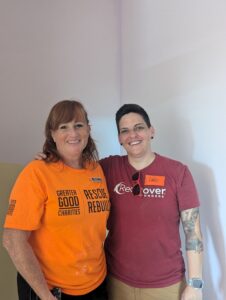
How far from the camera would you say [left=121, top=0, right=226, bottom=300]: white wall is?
164 centimetres

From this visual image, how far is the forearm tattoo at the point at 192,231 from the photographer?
148cm

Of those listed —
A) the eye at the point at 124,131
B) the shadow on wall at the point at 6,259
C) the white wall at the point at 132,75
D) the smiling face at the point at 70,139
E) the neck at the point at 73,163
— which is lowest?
the shadow on wall at the point at 6,259

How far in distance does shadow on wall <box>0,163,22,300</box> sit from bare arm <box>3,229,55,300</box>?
0.45 m

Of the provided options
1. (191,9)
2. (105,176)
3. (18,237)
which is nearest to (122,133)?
(105,176)

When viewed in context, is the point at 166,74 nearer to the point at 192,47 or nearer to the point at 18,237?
the point at 192,47

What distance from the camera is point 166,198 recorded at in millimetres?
1511

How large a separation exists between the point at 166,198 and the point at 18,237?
667mm

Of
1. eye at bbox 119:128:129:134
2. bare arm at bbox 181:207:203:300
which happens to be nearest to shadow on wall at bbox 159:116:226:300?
bare arm at bbox 181:207:203:300

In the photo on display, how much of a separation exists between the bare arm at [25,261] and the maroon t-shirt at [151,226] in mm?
417

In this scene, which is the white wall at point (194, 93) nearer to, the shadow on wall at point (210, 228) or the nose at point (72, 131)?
the shadow on wall at point (210, 228)

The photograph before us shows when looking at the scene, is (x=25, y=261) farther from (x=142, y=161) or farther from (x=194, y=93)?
(x=194, y=93)

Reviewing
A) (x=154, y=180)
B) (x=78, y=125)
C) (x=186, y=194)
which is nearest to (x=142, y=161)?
(x=154, y=180)

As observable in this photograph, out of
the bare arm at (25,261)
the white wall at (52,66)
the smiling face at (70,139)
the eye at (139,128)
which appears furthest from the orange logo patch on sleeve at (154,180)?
the white wall at (52,66)

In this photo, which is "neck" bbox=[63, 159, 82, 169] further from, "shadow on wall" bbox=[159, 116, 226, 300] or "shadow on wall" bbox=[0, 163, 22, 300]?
"shadow on wall" bbox=[159, 116, 226, 300]
